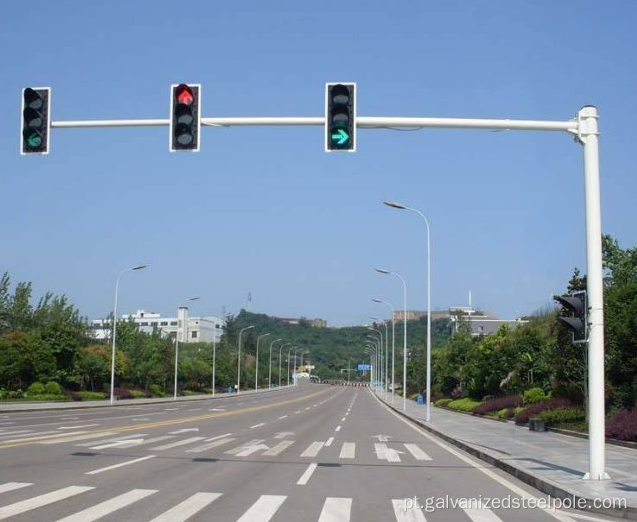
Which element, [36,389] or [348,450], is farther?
[36,389]

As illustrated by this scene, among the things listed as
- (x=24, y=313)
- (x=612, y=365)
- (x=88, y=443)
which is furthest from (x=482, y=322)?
(x=88, y=443)

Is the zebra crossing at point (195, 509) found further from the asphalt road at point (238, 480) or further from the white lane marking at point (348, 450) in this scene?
the white lane marking at point (348, 450)

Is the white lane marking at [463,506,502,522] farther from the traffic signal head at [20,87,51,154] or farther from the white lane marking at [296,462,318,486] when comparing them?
the traffic signal head at [20,87,51,154]

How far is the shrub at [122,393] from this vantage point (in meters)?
67.0

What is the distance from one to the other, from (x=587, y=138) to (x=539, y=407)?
19529mm

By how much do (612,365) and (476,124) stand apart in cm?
1616

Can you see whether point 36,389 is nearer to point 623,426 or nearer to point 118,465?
point 118,465

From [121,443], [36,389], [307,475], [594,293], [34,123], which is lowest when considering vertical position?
[36,389]

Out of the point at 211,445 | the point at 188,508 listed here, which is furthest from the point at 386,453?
the point at 188,508

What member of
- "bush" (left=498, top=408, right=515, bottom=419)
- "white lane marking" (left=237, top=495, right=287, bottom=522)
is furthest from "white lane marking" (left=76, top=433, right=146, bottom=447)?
"bush" (left=498, top=408, right=515, bottom=419)

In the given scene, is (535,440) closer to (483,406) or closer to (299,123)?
(299,123)

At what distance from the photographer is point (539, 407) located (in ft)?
103

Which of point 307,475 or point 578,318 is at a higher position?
point 578,318

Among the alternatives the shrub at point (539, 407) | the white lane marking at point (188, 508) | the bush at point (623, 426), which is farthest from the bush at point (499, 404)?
the white lane marking at point (188, 508)
